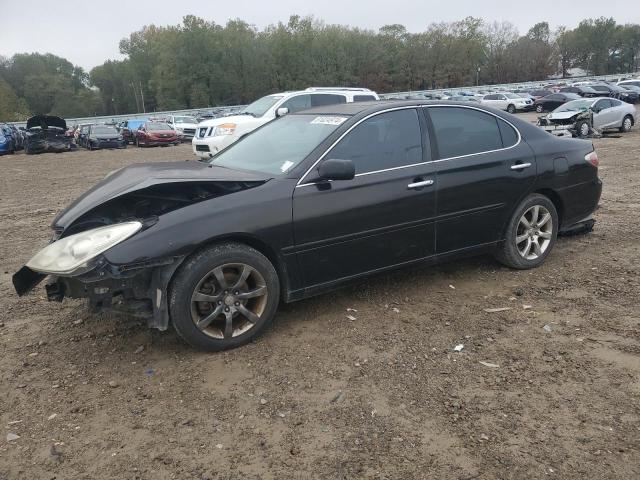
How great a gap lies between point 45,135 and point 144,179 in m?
22.8

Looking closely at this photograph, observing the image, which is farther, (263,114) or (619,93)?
(619,93)

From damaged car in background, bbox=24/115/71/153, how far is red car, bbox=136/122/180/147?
375 cm

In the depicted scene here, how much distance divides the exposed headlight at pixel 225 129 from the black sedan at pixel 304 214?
28.2ft

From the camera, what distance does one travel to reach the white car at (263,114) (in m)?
13.1

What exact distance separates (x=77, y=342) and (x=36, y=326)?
562 mm

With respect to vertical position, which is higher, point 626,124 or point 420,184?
point 420,184

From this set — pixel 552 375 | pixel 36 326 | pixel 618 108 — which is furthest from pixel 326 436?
pixel 618 108

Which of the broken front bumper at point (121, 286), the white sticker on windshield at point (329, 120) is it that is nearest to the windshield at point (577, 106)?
the white sticker on windshield at point (329, 120)

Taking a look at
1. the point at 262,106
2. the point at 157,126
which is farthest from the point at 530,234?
the point at 157,126

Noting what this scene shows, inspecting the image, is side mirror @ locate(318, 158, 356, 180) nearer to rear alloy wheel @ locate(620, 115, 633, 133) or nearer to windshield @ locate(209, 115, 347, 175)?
windshield @ locate(209, 115, 347, 175)

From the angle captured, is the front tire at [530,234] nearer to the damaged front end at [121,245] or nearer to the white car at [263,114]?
the damaged front end at [121,245]

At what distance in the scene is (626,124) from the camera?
2028 cm

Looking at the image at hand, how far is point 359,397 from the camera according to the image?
3057 mm

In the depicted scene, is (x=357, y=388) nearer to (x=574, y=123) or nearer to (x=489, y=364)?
(x=489, y=364)
